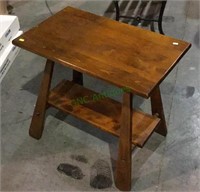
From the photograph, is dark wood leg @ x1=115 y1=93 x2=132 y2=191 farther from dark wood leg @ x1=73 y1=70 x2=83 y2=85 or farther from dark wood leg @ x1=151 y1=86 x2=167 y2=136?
dark wood leg @ x1=73 y1=70 x2=83 y2=85

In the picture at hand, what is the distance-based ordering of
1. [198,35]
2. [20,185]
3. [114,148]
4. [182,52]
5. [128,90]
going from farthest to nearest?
[198,35] < [114,148] < [20,185] < [182,52] < [128,90]

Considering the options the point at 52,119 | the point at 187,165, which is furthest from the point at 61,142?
the point at 187,165

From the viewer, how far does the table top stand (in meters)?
1.18

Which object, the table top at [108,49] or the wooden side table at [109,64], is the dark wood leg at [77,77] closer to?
the wooden side table at [109,64]

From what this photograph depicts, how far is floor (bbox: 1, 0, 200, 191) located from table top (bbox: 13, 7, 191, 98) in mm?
509

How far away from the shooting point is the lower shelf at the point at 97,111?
4.60 feet

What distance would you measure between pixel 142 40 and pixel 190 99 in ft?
2.05

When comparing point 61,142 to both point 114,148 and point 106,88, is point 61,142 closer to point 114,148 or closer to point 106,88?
point 114,148

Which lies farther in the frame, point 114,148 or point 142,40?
point 114,148

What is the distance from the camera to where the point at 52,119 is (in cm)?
174

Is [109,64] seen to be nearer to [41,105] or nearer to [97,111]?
[97,111]

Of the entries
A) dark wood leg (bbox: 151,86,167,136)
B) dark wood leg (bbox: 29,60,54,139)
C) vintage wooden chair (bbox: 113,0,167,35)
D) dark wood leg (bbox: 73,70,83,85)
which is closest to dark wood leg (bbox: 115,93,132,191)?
dark wood leg (bbox: 151,86,167,136)

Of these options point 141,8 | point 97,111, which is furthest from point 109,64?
point 141,8

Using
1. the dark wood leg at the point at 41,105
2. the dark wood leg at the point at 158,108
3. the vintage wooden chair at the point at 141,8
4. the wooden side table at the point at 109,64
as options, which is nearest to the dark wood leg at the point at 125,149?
the wooden side table at the point at 109,64
